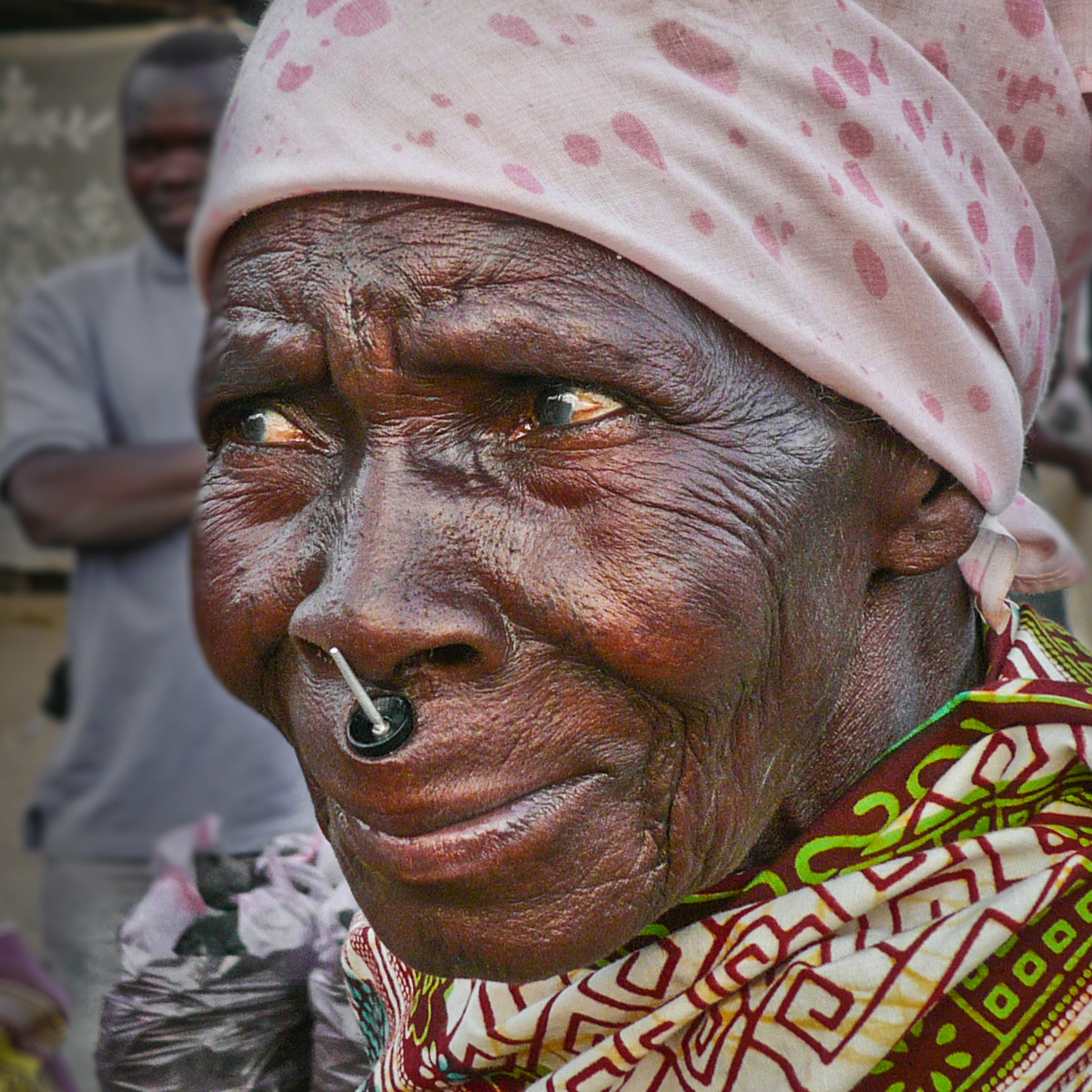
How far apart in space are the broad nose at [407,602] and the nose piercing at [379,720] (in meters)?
0.01

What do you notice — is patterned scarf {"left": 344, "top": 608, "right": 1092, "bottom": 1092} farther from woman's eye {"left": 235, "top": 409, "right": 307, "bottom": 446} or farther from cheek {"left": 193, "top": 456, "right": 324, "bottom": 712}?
woman's eye {"left": 235, "top": 409, "right": 307, "bottom": 446}

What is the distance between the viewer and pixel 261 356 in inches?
52.6

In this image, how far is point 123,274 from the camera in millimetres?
3529

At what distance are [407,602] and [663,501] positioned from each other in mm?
221

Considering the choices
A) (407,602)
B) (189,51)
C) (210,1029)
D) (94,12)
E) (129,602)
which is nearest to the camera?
(407,602)

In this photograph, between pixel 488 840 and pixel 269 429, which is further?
pixel 269 429

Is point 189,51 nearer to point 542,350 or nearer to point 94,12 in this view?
point 542,350

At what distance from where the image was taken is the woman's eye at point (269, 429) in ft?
4.51

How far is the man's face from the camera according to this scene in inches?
142

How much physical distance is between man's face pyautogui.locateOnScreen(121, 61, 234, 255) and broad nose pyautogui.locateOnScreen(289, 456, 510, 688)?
257 centimetres

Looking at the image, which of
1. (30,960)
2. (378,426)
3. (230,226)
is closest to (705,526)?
(378,426)

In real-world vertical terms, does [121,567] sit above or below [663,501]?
below

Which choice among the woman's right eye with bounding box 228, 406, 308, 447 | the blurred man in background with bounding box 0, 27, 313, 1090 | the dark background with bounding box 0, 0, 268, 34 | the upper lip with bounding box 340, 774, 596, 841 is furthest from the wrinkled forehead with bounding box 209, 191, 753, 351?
the dark background with bounding box 0, 0, 268, 34

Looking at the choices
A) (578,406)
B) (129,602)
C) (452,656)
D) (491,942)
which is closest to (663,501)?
(578,406)
